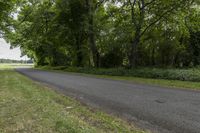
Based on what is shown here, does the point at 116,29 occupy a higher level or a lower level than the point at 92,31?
lower

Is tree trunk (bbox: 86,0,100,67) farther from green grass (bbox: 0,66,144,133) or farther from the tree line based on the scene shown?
green grass (bbox: 0,66,144,133)

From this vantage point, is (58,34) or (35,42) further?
(35,42)

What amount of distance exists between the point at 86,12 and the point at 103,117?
23.1 meters

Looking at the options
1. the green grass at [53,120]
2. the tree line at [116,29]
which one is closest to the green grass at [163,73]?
the tree line at [116,29]

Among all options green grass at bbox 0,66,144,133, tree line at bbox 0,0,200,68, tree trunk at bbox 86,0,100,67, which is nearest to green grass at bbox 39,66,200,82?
tree line at bbox 0,0,200,68

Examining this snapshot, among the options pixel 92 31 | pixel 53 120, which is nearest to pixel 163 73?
pixel 92 31

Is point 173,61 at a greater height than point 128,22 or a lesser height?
lesser

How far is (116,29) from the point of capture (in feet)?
73.2

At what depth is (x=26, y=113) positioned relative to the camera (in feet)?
18.5

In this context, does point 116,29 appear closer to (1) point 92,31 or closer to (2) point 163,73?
(1) point 92,31

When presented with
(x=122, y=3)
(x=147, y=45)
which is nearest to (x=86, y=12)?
(x=122, y=3)

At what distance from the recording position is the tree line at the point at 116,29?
20828 mm

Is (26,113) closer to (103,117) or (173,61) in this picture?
(103,117)

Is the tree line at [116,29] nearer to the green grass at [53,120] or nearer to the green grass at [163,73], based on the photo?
the green grass at [163,73]
